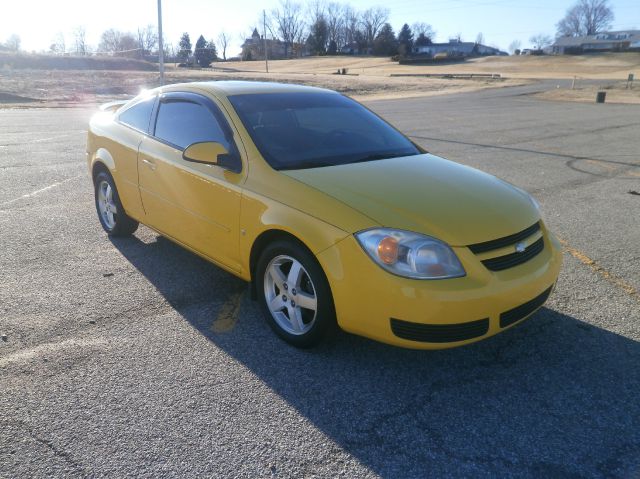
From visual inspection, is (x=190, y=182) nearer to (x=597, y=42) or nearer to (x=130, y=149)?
(x=130, y=149)

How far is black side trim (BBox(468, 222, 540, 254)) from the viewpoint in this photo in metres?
3.00

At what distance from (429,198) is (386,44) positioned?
12318 cm

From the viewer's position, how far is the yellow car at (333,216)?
2895 millimetres

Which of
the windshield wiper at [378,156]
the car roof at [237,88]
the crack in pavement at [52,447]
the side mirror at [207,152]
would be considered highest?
the car roof at [237,88]

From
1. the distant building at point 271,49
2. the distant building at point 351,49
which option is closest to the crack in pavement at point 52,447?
the distant building at point 271,49

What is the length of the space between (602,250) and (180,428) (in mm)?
4485

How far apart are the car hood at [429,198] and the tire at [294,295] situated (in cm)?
44

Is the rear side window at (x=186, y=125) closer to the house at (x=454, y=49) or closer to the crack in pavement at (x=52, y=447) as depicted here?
the crack in pavement at (x=52, y=447)

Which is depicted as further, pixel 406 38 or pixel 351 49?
pixel 351 49

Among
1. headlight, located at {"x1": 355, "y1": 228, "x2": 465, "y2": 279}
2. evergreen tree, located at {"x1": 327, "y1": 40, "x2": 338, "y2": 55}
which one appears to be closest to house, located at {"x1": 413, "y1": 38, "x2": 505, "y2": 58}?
evergreen tree, located at {"x1": 327, "y1": 40, "x2": 338, "y2": 55}

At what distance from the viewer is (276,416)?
9.15ft

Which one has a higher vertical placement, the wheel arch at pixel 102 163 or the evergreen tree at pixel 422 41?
the evergreen tree at pixel 422 41

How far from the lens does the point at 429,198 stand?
10.9 ft

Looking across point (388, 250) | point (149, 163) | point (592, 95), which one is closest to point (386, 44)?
point (592, 95)
